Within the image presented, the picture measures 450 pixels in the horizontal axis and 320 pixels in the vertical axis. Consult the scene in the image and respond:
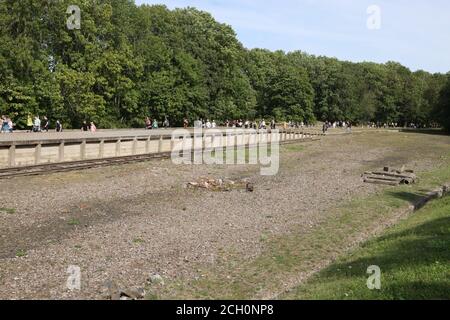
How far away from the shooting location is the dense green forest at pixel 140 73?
53875mm

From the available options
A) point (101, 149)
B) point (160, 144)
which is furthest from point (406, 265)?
point (160, 144)

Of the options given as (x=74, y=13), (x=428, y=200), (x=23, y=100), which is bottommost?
(x=428, y=200)

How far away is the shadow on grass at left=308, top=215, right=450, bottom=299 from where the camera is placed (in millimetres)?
8641

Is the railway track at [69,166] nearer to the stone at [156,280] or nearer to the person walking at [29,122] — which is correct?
the stone at [156,280]

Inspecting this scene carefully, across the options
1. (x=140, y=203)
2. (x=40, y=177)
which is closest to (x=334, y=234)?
(x=140, y=203)

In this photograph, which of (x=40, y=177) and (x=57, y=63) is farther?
(x=57, y=63)

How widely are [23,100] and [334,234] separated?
4475 centimetres

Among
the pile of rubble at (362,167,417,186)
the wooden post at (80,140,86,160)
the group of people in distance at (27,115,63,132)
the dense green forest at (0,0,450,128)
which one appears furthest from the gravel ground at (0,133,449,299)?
the dense green forest at (0,0,450,128)

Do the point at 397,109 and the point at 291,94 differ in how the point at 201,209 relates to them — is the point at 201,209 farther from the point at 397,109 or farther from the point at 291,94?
the point at 397,109

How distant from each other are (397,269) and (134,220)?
8961 millimetres

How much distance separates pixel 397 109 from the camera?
136250 millimetres

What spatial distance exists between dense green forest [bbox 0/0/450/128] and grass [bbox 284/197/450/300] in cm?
4599

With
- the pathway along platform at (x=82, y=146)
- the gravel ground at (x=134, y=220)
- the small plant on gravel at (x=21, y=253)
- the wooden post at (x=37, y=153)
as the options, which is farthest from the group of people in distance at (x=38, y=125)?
the small plant on gravel at (x=21, y=253)

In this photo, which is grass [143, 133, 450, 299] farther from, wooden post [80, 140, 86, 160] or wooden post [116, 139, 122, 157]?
wooden post [116, 139, 122, 157]
